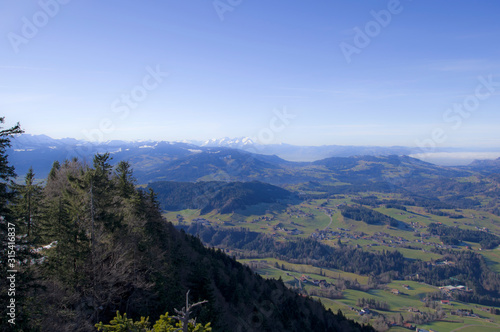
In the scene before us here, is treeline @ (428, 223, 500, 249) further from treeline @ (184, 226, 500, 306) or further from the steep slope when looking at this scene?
the steep slope

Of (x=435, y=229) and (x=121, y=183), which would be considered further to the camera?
(x=435, y=229)

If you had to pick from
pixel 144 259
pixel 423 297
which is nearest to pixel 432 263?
pixel 423 297

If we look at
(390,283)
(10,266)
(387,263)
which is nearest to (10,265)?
(10,266)

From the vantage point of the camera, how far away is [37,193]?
2275 centimetres

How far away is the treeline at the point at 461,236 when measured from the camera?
555ft

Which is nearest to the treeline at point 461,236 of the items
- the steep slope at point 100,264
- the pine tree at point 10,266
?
the steep slope at point 100,264

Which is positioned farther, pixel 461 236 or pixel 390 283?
pixel 461 236

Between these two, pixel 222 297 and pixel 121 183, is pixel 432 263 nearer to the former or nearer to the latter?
pixel 222 297

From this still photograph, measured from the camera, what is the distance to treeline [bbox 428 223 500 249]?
169125 mm

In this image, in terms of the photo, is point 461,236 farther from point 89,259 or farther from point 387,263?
point 89,259

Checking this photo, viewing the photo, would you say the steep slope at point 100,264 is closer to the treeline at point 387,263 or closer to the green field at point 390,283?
the green field at point 390,283

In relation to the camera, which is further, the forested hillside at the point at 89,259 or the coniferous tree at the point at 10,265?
the forested hillside at the point at 89,259

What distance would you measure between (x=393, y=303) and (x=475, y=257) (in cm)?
8907

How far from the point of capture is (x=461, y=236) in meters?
179
